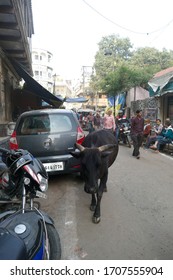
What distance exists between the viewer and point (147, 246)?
2.92 metres

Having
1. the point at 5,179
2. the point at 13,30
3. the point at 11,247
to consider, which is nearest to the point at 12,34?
the point at 13,30

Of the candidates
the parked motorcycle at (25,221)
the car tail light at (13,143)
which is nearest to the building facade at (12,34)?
the car tail light at (13,143)

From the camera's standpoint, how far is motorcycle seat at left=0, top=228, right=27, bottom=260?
58.7 inches

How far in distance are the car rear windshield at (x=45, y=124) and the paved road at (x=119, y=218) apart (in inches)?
48.9

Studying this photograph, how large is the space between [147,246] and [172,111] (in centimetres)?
1193

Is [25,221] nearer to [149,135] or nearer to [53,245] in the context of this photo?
[53,245]

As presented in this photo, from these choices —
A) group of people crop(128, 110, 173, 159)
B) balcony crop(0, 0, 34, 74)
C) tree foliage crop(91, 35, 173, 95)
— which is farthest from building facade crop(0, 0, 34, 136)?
tree foliage crop(91, 35, 173, 95)

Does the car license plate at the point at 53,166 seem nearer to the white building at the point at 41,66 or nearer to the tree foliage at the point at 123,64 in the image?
the tree foliage at the point at 123,64

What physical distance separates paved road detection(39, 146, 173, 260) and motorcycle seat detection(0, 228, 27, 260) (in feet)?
4.22

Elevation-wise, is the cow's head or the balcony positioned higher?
the balcony

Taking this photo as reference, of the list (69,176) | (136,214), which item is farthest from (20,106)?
(136,214)

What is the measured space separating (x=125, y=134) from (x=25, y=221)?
32.6 ft

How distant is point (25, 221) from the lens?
2.01 metres

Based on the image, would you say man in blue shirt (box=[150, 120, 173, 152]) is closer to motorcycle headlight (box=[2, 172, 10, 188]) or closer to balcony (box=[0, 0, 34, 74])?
balcony (box=[0, 0, 34, 74])
